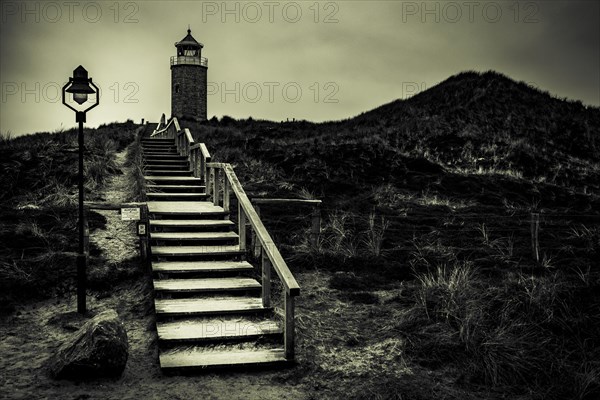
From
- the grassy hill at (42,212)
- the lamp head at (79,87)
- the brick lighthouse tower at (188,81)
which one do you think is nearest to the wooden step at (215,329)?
the grassy hill at (42,212)

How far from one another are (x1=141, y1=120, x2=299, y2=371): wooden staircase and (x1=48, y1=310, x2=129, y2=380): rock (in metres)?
0.46

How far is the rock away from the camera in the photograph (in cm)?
488

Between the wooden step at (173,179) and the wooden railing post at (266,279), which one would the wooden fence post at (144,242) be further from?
the wooden step at (173,179)

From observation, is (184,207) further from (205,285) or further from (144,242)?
(205,285)

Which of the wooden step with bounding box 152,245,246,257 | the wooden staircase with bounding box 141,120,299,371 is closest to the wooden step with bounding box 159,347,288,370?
the wooden staircase with bounding box 141,120,299,371

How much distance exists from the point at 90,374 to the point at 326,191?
30.9 ft

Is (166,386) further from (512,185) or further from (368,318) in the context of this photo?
(512,185)

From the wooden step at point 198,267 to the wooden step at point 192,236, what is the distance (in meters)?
0.56

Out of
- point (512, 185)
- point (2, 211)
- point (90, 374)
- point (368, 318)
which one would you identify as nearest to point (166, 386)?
Result: point (90, 374)

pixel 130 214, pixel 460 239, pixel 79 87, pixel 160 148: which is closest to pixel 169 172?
pixel 160 148

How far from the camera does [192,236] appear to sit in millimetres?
8172

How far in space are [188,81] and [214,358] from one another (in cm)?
4258

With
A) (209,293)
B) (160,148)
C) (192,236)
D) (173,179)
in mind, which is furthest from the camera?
(160,148)

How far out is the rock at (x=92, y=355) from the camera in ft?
16.0
